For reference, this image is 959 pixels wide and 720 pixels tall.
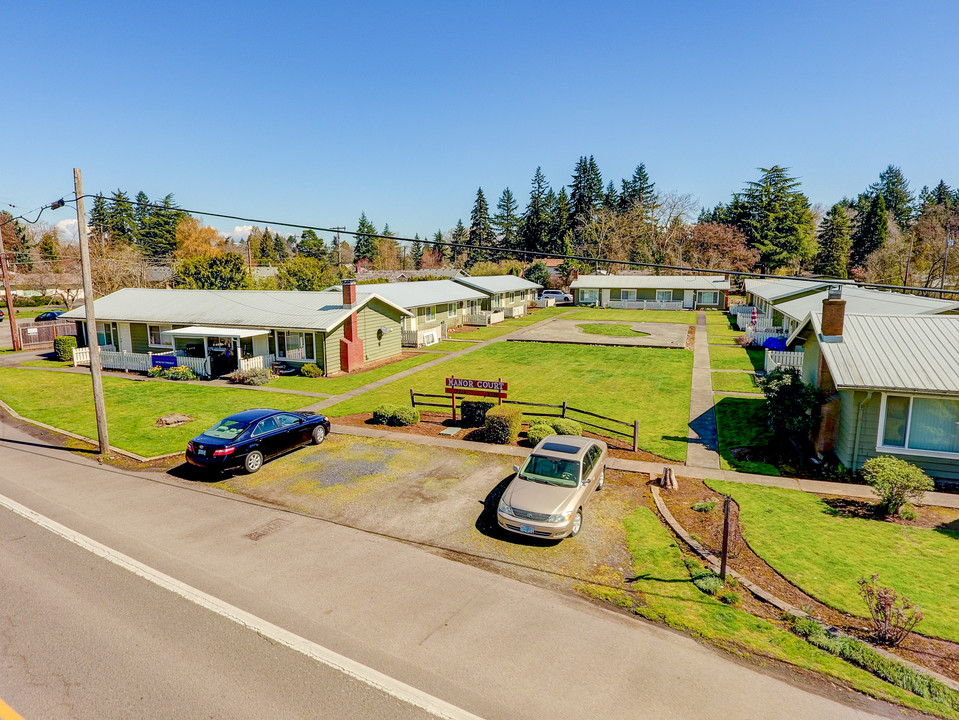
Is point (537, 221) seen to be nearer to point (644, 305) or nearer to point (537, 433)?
point (644, 305)

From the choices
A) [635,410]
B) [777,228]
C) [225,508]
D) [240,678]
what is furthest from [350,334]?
[777,228]

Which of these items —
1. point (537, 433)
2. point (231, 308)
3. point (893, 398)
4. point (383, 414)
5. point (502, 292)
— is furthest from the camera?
point (502, 292)

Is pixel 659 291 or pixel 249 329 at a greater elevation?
pixel 659 291

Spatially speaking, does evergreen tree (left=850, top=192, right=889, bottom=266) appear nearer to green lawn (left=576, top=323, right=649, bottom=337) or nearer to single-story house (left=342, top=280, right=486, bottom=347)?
green lawn (left=576, top=323, right=649, bottom=337)

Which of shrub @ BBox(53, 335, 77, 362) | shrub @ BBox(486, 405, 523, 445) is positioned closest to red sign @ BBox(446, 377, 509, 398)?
shrub @ BBox(486, 405, 523, 445)

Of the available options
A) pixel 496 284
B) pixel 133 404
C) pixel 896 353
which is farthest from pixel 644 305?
pixel 133 404

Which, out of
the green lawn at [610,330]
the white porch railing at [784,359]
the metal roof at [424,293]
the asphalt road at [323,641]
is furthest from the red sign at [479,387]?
the green lawn at [610,330]
